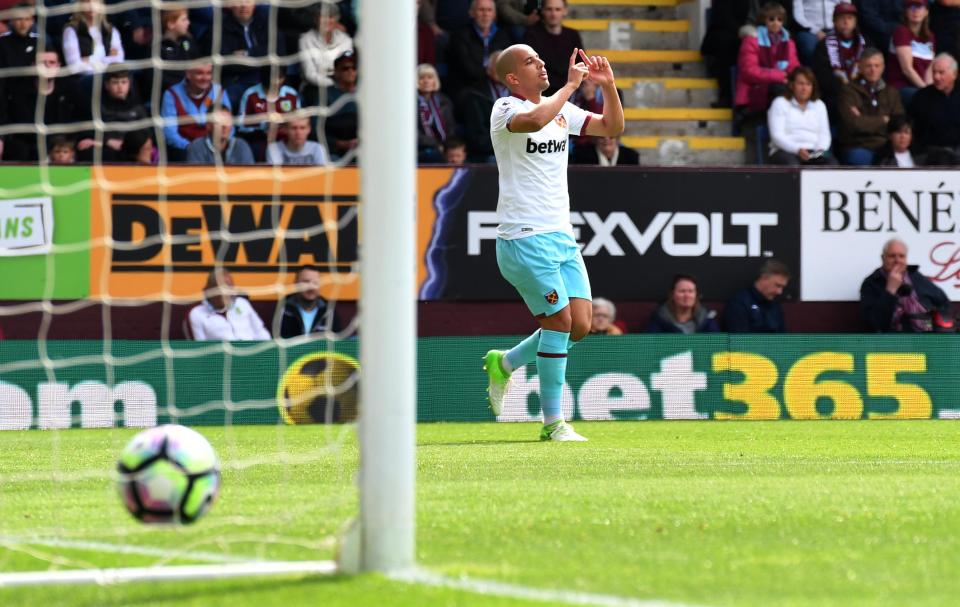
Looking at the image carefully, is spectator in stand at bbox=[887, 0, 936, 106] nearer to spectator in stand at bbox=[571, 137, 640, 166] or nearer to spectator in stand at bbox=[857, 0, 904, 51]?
spectator in stand at bbox=[857, 0, 904, 51]

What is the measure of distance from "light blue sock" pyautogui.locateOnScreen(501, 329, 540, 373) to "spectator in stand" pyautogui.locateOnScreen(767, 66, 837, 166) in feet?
20.3

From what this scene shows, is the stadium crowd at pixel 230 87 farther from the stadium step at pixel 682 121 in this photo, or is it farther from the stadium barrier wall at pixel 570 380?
the stadium barrier wall at pixel 570 380

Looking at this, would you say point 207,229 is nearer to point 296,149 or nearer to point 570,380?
point 296,149

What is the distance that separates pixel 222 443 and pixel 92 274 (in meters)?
3.54

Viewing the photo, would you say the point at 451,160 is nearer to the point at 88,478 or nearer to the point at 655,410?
the point at 655,410

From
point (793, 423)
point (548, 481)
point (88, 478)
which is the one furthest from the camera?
point (793, 423)

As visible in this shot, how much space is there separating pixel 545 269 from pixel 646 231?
16.3 ft

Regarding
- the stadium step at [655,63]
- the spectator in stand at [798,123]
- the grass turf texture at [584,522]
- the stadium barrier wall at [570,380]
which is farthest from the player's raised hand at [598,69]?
the stadium step at [655,63]

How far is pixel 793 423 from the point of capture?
40.2 feet

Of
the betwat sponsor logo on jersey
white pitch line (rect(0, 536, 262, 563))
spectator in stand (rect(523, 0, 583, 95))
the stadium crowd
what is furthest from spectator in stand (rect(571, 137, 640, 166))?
white pitch line (rect(0, 536, 262, 563))

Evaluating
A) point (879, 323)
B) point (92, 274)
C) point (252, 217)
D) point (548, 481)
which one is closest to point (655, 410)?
point (879, 323)

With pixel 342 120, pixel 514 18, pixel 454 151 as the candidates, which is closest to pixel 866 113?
pixel 514 18

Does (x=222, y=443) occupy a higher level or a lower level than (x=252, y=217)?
lower

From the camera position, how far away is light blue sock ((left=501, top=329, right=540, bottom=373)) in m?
Result: 9.77
